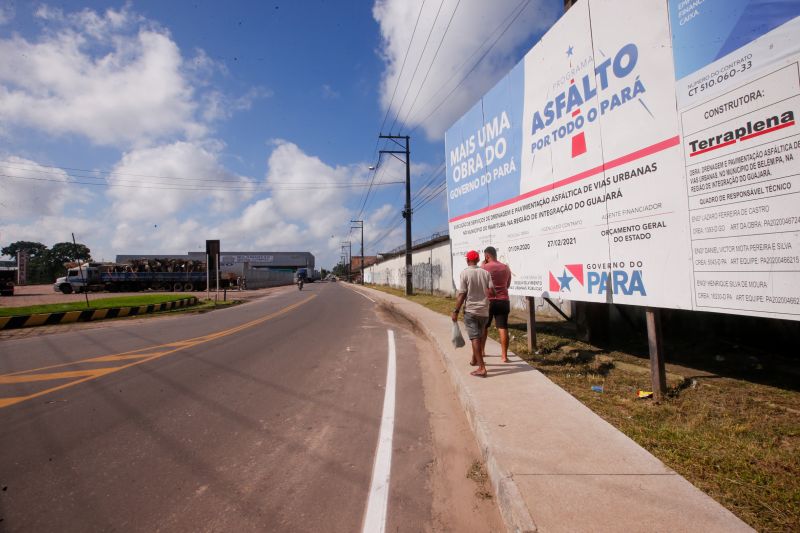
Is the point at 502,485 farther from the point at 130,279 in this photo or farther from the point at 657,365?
the point at 130,279

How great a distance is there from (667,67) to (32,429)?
7.88 m

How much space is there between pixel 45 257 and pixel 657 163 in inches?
5120

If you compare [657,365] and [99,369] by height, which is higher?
[657,365]

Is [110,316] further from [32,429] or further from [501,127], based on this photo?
[501,127]

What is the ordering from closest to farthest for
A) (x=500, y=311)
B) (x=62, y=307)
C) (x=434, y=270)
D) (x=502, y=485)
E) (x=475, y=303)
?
(x=502, y=485)
(x=475, y=303)
(x=500, y=311)
(x=62, y=307)
(x=434, y=270)

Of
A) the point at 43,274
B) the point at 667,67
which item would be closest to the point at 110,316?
the point at 667,67

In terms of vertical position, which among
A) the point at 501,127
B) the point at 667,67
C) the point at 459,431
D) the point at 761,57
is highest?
the point at 501,127

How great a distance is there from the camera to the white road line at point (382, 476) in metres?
2.61

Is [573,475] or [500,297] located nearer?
[573,475]

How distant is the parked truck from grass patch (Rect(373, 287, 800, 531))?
38.2 meters

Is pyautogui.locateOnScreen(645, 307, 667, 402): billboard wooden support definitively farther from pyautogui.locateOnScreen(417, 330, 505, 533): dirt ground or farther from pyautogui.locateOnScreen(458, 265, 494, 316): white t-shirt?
pyautogui.locateOnScreen(417, 330, 505, 533): dirt ground

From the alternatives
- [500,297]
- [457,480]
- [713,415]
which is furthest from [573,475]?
[500,297]

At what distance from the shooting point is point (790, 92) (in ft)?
11.0

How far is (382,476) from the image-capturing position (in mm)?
3203
